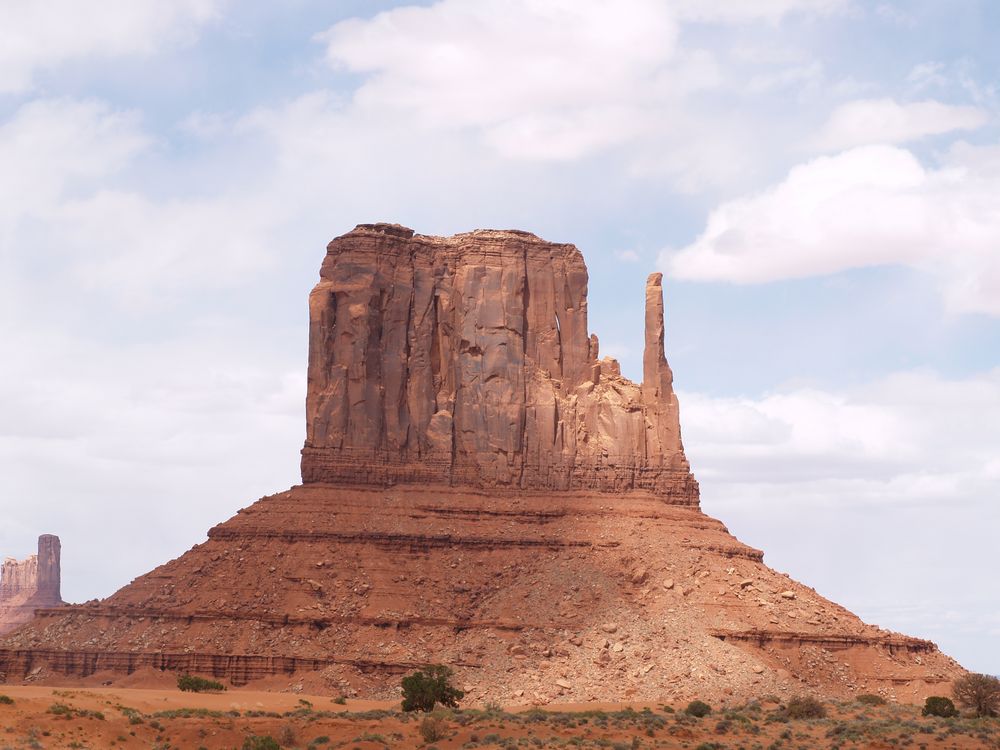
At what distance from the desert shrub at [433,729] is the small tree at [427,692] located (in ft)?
45.7

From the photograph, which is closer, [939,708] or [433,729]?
[433,729]

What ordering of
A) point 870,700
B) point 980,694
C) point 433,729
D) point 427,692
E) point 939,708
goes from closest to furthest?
point 433,729
point 427,692
point 939,708
point 980,694
point 870,700

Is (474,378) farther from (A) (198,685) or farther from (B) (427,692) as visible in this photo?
(B) (427,692)

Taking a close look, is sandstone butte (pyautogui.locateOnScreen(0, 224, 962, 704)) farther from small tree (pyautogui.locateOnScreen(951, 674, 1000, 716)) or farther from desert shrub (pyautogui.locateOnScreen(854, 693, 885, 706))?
small tree (pyautogui.locateOnScreen(951, 674, 1000, 716))

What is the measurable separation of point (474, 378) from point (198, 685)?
31.3 metres

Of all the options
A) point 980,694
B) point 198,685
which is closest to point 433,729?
point 198,685

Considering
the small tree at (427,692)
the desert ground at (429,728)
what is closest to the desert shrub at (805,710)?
the desert ground at (429,728)

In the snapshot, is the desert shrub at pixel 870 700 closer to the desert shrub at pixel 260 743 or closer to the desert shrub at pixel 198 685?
the desert shrub at pixel 198 685

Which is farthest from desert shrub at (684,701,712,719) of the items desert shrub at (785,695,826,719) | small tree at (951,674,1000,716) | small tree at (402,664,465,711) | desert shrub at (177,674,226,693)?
desert shrub at (177,674,226,693)

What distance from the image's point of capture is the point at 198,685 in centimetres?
10588

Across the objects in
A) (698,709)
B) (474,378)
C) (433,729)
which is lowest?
(433,729)

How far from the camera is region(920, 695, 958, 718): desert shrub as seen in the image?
319 feet

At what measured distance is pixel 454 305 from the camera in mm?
130750

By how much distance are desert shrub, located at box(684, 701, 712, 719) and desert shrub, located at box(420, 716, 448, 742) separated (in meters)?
14.9
